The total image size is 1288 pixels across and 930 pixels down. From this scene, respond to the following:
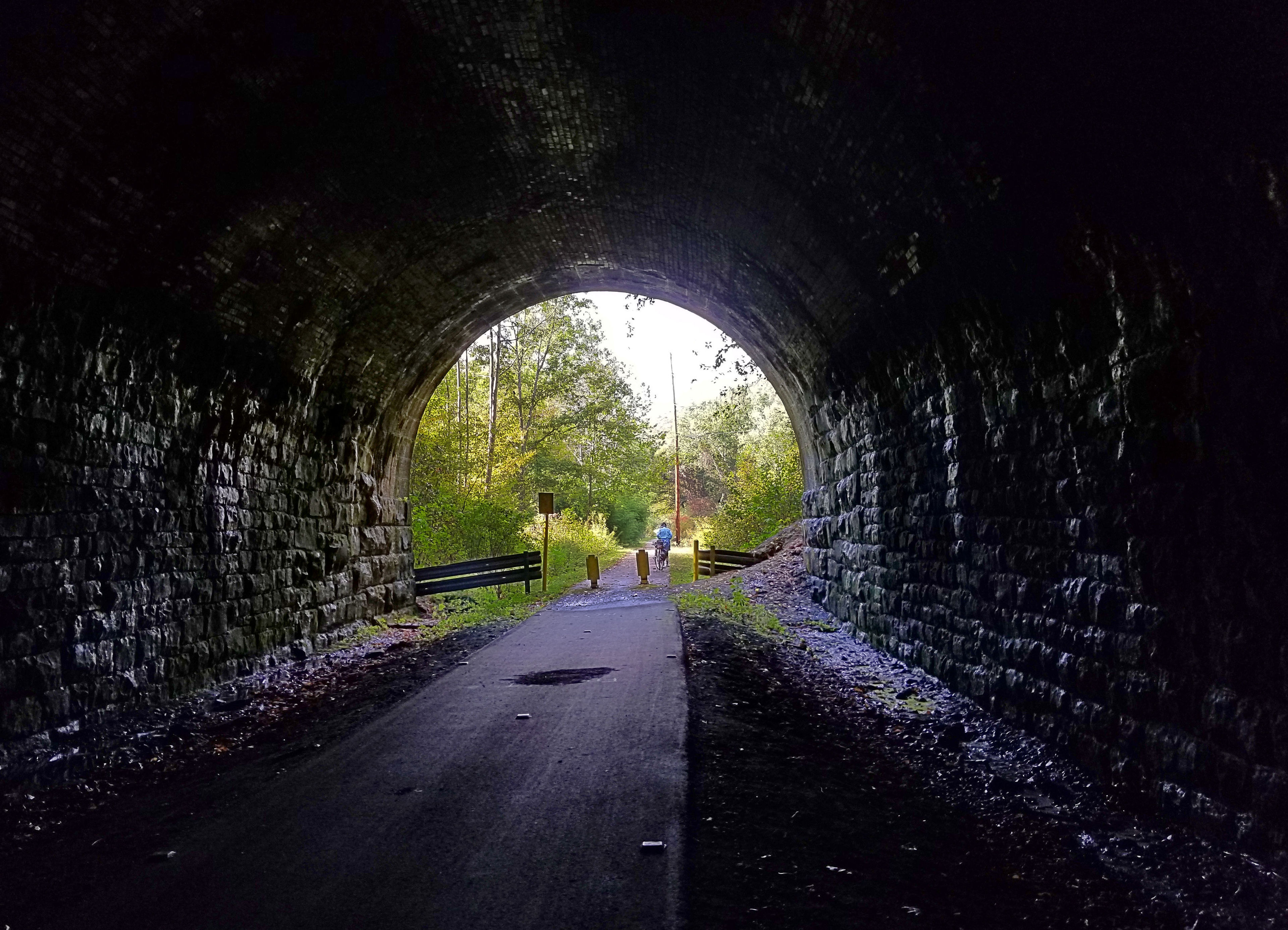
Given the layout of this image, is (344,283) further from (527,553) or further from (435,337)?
(527,553)

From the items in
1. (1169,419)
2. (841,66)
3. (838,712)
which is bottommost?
(838,712)

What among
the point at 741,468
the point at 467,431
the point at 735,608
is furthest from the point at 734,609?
the point at 741,468

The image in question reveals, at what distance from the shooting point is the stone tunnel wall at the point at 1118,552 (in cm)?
340

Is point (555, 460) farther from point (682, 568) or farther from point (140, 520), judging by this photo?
point (140, 520)

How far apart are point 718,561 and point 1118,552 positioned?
16.4 m

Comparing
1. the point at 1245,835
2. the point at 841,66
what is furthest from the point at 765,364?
the point at 1245,835

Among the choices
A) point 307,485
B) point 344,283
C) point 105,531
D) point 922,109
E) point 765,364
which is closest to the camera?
point 922,109

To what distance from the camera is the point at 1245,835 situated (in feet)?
11.0

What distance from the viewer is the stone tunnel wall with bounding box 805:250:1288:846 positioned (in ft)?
11.1

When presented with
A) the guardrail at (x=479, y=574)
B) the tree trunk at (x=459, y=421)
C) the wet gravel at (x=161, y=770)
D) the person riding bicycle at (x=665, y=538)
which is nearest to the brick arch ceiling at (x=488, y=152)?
the wet gravel at (x=161, y=770)

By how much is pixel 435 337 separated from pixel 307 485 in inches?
117

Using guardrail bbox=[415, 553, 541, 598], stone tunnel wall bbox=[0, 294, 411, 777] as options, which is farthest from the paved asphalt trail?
guardrail bbox=[415, 553, 541, 598]

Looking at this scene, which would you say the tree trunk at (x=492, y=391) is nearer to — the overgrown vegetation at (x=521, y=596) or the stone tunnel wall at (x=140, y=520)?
the overgrown vegetation at (x=521, y=596)

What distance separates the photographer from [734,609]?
43.5 feet
